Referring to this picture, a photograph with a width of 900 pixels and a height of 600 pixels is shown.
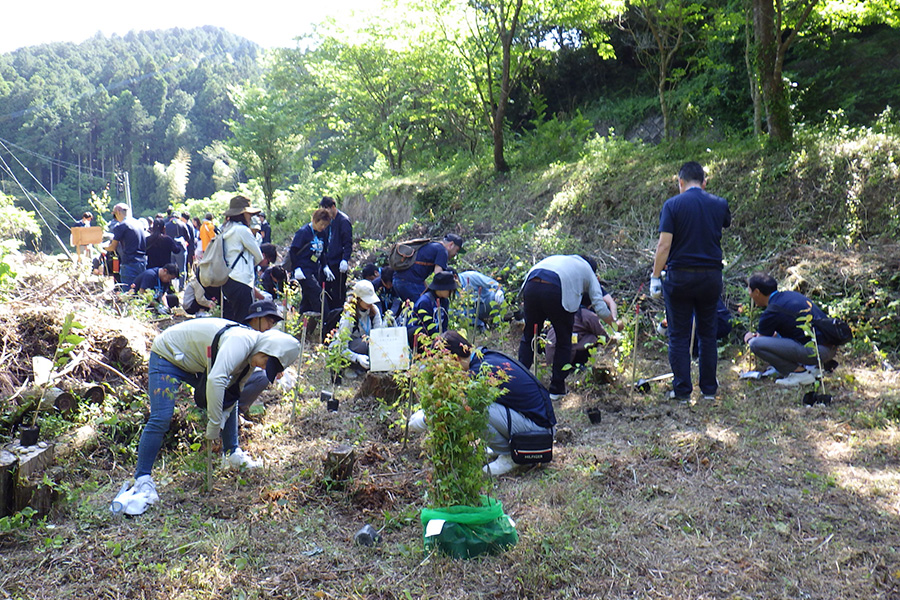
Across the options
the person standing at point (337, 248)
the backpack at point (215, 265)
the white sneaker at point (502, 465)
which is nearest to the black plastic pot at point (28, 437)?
the backpack at point (215, 265)

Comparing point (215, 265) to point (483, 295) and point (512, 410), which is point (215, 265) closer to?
point (483, 295)

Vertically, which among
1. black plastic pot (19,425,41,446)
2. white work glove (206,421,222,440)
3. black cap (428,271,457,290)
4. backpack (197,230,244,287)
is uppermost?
backpack (197,230,244,287)

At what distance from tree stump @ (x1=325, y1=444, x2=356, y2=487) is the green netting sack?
0.97m

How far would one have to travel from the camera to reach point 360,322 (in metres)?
6.90

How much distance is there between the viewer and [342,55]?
69.4 feet

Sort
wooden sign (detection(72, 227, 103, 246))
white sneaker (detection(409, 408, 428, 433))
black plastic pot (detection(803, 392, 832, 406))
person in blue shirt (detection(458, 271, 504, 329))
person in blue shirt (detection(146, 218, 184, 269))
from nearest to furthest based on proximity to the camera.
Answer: white sneaker (detection(409, 408, 428, 433)) → black plastic pot (detection(803, 392, 832, 406)) → person in blue shirt (detection(458, 271, 504, 329)) → person in blue shirt (detection(146, 218, 184, 269)) → wooden sign (detection(72, 227, 103, 246))

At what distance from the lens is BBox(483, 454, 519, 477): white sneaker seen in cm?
418

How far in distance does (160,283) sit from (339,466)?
7.10 m

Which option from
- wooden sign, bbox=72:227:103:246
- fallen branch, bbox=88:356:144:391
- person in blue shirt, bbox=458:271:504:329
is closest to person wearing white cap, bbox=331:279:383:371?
person in blue shirt, bbox=458:271:504:329

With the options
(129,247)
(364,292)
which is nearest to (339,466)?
(364,292)

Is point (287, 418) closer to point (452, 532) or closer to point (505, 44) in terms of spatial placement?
point (452, 532)

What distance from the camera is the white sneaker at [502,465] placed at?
13.7ft

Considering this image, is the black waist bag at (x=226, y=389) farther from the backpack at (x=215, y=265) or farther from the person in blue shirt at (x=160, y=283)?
the person in blue shirt at (x=160, y=283)

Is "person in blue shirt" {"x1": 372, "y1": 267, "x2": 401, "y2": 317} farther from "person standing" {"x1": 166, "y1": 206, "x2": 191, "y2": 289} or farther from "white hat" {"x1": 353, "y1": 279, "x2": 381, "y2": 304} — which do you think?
"person standing" {"x1": 166, "y1": 206, "x2": 191, "y2": 289}
